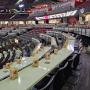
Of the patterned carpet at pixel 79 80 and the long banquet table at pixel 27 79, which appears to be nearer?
the long banquet table at pixel 27 79

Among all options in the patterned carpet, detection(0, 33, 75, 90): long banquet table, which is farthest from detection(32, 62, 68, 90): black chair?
the patterned carpet

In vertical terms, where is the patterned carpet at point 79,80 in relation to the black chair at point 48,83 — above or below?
below

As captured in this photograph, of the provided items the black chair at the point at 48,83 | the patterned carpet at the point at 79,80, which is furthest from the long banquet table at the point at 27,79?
the patterned carpet at the point at 79,80

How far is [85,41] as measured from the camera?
1380cm

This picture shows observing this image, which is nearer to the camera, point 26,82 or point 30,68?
point 26,82

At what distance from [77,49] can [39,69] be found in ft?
10.9

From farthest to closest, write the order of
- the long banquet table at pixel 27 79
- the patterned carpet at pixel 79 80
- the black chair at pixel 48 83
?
the patterned carpet at pixel 79 80
the black chair at pixel 48 83
the long banquet table at pixel 27 79

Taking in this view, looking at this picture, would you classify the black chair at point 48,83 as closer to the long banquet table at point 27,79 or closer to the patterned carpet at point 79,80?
the long banquet table at point 27,79

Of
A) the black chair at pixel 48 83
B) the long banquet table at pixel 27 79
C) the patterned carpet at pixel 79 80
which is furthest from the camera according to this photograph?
the patterned carpet at pixel 79 80

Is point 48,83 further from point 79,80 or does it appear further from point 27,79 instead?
point 79,80

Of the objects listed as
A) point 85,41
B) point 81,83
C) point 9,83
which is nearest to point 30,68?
point 9,83

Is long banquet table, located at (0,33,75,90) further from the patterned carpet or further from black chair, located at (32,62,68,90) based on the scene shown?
the patterned carpet

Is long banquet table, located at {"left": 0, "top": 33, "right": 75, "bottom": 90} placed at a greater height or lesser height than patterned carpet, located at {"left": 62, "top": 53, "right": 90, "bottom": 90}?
greater

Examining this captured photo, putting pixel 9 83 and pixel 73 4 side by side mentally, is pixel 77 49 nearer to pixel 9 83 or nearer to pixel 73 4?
pixel 9 83
